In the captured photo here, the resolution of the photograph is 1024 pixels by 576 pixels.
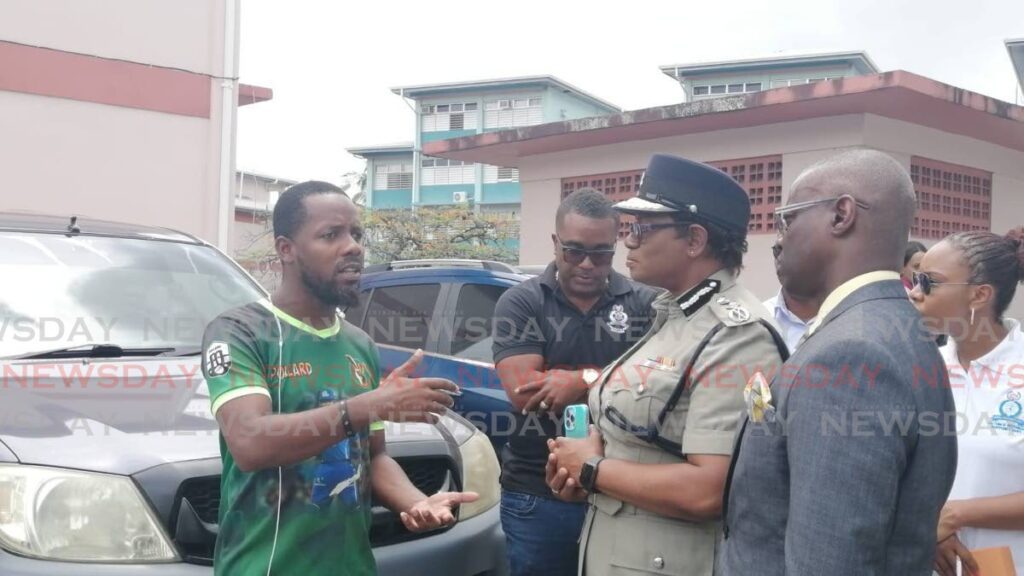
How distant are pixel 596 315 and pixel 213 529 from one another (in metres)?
1.52

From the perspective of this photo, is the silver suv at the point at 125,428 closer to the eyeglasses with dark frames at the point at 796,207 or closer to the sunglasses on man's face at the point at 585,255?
the sunglasses on man's face at the point at 585,255

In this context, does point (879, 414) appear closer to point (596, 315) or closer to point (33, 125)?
point (596, 315)

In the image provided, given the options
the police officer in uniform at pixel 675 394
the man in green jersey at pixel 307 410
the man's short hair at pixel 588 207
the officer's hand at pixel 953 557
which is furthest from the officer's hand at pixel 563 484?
the officer's hand at pixel 953 557

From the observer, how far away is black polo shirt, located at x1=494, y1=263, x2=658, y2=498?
317 centimetres

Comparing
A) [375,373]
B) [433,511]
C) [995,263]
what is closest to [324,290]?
[375,373]

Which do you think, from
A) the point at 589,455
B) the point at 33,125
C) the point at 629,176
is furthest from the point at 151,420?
the point at 629,176

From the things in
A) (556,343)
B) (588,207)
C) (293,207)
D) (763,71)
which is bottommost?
(556,343)

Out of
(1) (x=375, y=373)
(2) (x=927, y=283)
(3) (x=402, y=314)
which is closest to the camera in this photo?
(1) (x=375, y=373)

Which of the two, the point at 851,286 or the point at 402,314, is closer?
the point at 851,286

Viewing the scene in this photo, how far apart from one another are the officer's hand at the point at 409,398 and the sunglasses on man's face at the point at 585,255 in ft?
3.63

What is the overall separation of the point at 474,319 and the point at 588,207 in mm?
2736

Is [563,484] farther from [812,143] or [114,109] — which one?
[114,109]

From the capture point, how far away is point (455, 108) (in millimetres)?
37938

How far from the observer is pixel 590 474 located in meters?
2.25
